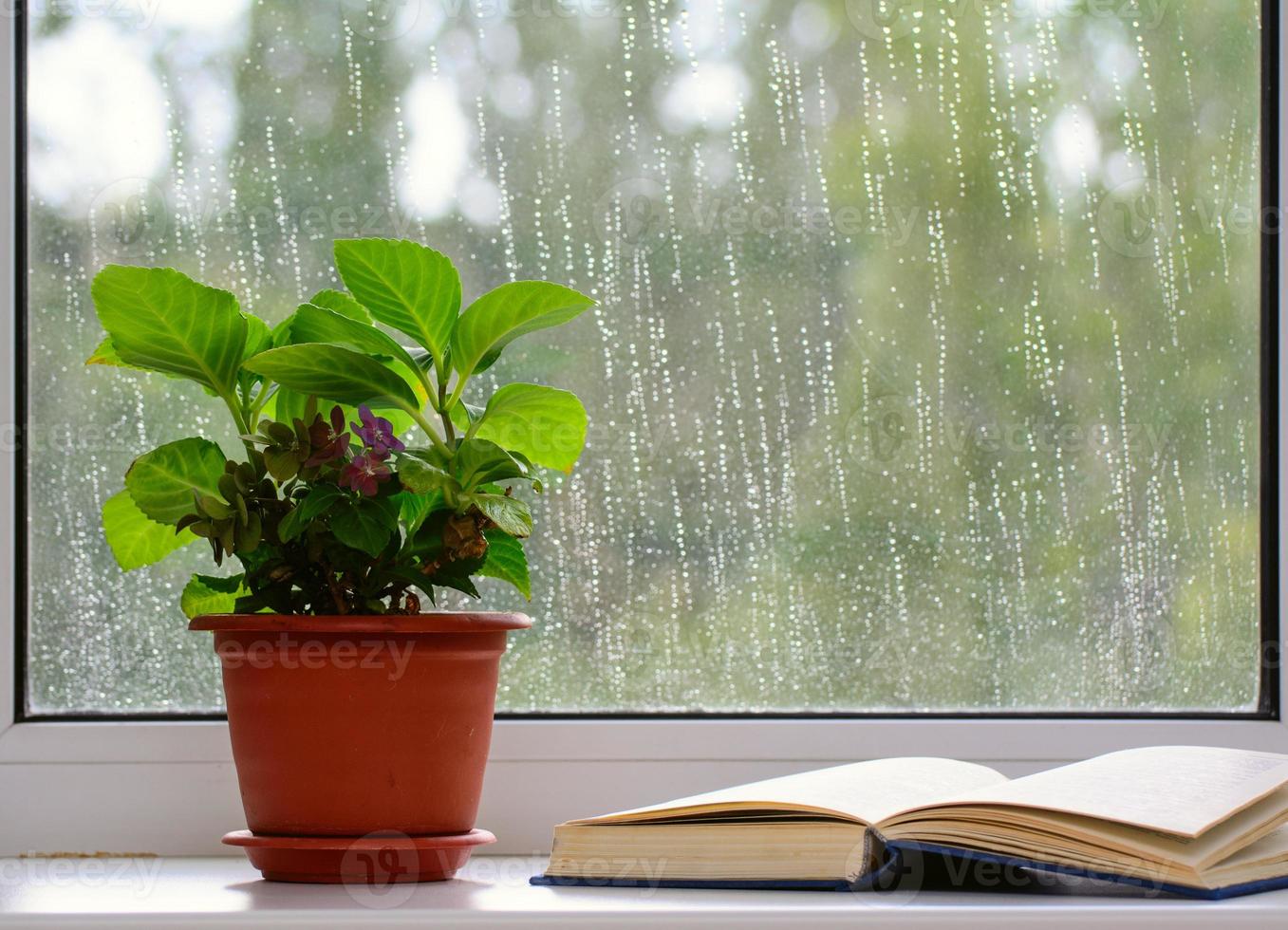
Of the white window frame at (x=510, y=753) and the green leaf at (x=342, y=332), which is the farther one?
the white window frame at (x=510, y=753)

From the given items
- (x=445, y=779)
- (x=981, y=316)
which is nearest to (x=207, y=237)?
(x=445, y=779)

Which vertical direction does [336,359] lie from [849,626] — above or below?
above

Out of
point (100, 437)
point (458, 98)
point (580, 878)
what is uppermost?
point (458, 98)

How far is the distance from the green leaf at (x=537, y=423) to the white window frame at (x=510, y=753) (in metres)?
0.28

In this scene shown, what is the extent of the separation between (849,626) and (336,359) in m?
0.51

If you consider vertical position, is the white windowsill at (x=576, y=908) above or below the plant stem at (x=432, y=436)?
below

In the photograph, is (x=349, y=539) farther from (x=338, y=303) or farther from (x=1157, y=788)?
(x=1157, y=788)

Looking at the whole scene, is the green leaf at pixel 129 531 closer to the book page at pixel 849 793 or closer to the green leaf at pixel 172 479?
the green leaf at pixel 172 479

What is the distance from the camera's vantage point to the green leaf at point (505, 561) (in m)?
0.83

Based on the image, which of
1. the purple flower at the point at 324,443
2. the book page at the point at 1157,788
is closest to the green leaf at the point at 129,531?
the purple flower at the point at 324,443

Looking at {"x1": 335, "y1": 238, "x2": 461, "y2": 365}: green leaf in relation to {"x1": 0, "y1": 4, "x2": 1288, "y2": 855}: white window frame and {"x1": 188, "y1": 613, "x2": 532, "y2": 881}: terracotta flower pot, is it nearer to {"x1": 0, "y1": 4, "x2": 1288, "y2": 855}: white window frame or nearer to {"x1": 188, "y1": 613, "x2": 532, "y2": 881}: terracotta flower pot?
{"x1": 188, "y1": 613, "x2": 532, "y2": 881}: terracotta flower pot

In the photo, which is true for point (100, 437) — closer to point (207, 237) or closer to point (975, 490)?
point (207, 237)

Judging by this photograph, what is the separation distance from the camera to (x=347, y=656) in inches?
29.7

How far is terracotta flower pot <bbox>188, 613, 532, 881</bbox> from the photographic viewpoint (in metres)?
0.75
